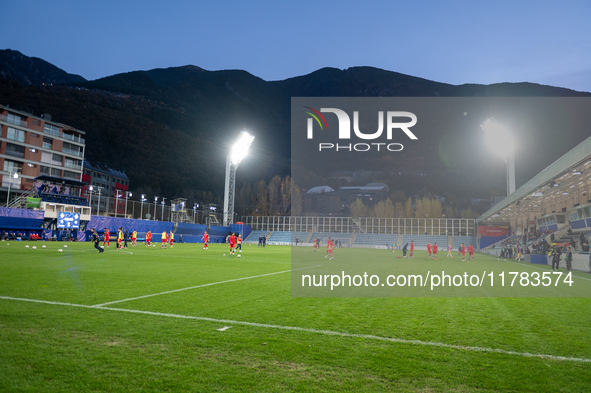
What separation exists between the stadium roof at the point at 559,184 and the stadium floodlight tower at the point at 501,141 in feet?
23.6

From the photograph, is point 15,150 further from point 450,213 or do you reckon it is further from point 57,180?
point 450,213

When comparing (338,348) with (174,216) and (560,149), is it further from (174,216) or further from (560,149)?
(560,149)

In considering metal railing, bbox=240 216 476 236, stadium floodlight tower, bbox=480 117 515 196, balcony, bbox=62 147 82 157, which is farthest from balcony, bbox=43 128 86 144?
stadium floodlight tower, bbox=480 117 515 196

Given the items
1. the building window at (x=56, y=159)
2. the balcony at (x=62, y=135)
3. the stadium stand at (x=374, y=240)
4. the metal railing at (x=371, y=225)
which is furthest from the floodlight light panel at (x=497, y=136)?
the building window at (x=56, y=159)

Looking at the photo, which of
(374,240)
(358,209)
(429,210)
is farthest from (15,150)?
(429,210)

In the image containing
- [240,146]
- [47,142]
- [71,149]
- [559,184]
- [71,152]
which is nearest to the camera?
[559,184]

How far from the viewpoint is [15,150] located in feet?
207

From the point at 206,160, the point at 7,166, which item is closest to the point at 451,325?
the point at 7,166

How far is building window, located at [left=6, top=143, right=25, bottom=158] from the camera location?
62034mm

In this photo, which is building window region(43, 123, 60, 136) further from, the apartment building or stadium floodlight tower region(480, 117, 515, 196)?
stadium floodlight tower region(480, 117, 515, 196)

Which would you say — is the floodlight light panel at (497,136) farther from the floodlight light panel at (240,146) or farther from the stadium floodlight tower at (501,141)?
the floodlight light panel at (240,146)

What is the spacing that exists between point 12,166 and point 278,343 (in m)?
76.7

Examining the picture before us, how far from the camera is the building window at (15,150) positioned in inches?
2442

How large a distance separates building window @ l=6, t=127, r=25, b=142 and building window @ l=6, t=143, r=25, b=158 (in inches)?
51.5
